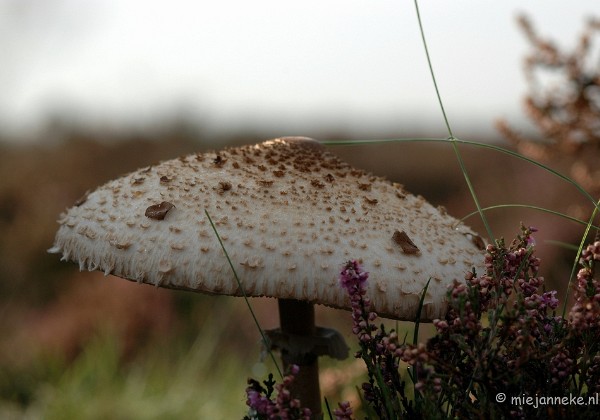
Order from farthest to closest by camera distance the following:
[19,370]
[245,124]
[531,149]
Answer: [245,124] → [19,370] → [531,149]

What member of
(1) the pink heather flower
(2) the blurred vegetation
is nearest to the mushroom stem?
(1) the pink heather flower

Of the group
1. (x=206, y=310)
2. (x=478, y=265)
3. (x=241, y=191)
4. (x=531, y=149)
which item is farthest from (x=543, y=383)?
(x=206, y=310)

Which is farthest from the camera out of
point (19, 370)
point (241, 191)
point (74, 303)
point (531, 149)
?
point (74, 303)

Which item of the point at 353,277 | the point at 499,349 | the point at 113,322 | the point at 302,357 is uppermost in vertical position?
the point at 353,277

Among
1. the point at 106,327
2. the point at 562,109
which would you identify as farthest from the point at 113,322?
the point at 562,109

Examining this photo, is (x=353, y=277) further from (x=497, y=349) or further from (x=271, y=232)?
(x=497, y=349)

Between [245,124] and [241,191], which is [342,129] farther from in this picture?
[241,191]

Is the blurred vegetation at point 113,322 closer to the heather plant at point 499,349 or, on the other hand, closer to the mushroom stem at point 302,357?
the mushroom stem at point 302,357
